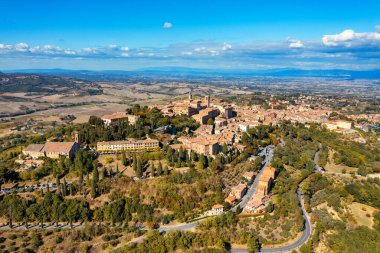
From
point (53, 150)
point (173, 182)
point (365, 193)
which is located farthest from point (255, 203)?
point (53, 150)

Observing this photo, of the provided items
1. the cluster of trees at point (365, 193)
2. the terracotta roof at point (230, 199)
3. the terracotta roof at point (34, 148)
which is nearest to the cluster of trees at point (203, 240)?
the terracotta roof at point (230, 199)

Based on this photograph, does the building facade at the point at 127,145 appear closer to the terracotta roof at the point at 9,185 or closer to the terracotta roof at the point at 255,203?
the terracotta roof at the point at 9,185

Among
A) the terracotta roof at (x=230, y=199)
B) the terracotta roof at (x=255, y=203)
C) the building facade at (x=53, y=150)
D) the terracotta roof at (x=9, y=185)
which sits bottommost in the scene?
the terracotta roof at (x=230, y=199)

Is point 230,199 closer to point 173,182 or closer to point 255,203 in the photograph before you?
point 255,203

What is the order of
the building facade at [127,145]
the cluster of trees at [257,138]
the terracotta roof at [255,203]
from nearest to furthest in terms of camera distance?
1. the terracotta roof at [255,203]
2. the building facade at [127,145]
3. the cluster of trees at [257,138]

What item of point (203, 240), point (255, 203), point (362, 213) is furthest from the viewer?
point (255, 203)

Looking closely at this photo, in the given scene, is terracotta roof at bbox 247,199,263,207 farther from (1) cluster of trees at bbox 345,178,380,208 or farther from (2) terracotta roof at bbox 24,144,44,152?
(2) terracotta roof at bbox 24,144,44,152

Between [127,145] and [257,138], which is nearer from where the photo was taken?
[127,145]

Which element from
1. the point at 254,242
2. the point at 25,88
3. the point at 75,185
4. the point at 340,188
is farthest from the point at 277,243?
the point at 25,88

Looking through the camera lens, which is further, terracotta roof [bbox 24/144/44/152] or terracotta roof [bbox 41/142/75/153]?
terracotta roof [bbox 24/144/44/152]

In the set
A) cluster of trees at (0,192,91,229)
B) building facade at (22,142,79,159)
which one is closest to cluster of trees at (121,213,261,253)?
cluster of trees at (0,192,91,229)

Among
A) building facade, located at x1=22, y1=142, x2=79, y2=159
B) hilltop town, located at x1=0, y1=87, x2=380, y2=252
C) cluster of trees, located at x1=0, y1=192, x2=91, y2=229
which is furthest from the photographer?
building facade, located at x1=22, y1=142, x2=79, y2=159
